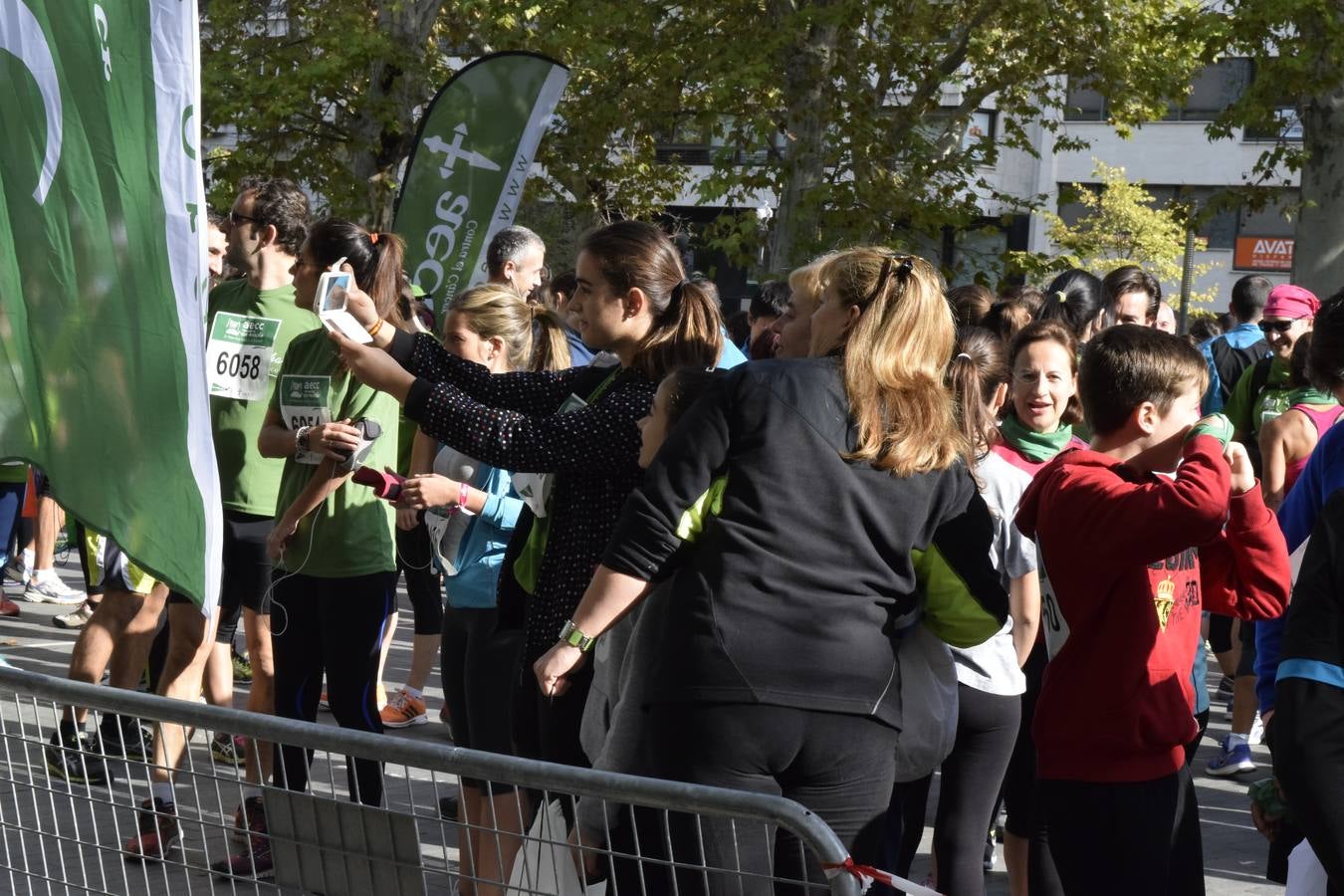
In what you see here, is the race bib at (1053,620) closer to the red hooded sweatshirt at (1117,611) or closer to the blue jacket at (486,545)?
the red hooded sweatshirt at (1117,611)

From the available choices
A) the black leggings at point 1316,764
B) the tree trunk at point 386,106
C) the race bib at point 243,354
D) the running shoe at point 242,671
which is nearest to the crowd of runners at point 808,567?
the black leggings at point 1316,764

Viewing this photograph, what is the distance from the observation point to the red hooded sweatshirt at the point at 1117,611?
351 cm

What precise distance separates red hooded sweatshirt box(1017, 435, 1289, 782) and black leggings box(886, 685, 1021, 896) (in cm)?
63

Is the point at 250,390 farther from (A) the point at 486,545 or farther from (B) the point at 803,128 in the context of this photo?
(B) the point at 803,128

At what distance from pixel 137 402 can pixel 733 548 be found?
108 centimetres

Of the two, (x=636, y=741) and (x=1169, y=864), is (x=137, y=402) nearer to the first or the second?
(x=636, y=741)

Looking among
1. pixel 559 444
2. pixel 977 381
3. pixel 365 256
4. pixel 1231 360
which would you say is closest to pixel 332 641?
pixel 365 256

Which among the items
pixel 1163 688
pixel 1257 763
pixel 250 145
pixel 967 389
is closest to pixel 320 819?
pixel 1163 688

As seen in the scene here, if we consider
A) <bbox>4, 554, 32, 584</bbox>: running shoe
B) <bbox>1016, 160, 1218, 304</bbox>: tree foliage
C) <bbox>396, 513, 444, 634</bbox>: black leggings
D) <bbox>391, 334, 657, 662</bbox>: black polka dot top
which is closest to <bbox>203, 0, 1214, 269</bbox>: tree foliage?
<bbox>4, 554, 32, 584</bbox>: running shoe

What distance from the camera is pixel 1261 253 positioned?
161ft

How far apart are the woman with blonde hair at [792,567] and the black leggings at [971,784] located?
122 cm

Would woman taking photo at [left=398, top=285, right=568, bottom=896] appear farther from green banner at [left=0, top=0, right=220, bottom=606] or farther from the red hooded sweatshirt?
green banner at [left=0, top=0, right=220, bottom=606]

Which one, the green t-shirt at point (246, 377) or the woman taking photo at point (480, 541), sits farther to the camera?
the green t-shirt at point (246, 377)

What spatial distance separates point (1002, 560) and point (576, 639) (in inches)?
71.1
